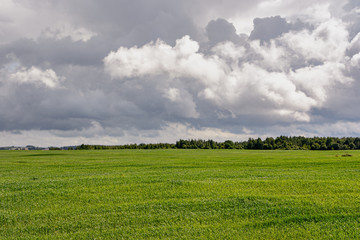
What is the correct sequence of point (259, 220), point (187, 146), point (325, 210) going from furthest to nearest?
point (187, 146) < point (325, 210) < point (259, 220)

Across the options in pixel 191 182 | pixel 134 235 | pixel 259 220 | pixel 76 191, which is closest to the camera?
pixel 134 235

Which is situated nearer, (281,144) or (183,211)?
(183,211)

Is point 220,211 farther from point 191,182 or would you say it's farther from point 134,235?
point 191,182

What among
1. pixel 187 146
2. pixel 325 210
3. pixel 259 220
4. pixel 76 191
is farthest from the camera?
pixel 187 146

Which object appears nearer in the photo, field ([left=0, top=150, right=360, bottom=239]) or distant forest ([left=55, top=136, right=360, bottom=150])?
field ([left=0, top=150, right=360, bottom=239])

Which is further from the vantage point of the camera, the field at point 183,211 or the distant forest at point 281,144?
the distant forest at point 281,144

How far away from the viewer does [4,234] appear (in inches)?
382

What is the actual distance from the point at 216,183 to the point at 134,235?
7450 millimetres

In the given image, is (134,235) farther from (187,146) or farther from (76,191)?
(187,146)

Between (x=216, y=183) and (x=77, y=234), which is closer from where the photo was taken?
(x=77, y=234)

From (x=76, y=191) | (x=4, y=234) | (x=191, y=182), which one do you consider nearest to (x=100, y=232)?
(x=4, y=234)

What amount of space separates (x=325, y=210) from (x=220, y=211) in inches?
162

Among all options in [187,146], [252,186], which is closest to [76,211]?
[252,186]

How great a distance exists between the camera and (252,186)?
50.0ft
